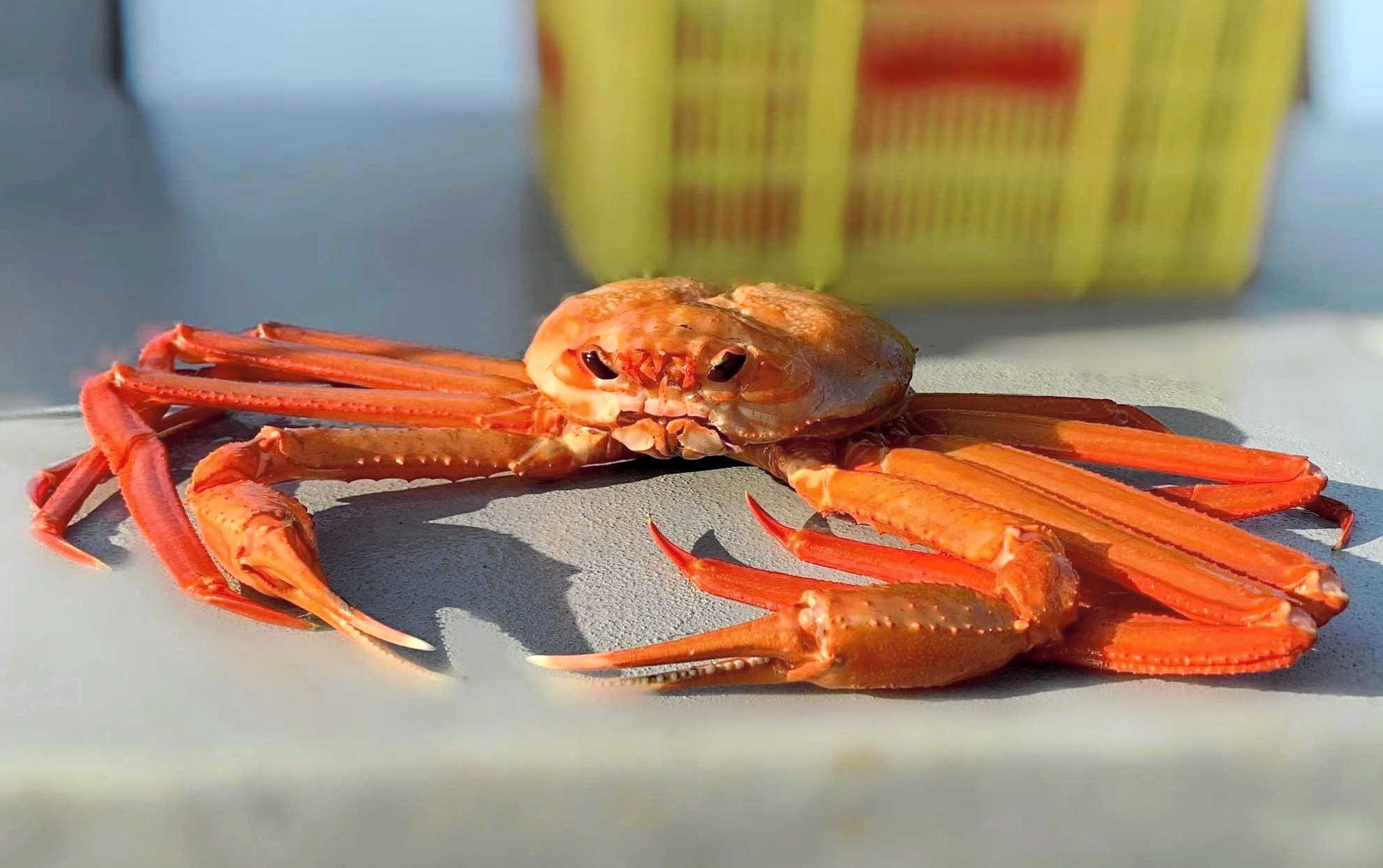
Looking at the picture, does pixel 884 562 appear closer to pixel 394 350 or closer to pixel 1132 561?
pixel 1132 561

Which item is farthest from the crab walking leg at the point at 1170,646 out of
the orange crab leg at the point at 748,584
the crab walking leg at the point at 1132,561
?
the orange crab leg at the point at 748,584

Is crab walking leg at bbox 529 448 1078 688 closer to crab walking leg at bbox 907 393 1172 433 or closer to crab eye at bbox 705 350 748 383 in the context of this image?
crab eye at bbox 705 350 748 383

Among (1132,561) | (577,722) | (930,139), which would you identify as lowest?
(577,722)

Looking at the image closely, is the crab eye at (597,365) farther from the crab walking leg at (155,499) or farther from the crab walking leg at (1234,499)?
the crab walking leg at (1234,499)

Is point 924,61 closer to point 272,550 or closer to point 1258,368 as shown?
point 1258,368

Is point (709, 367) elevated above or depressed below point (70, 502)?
above

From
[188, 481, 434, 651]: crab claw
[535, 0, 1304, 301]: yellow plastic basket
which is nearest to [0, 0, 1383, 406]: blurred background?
[535, 0, 1304, 301]: yellow plastic basket

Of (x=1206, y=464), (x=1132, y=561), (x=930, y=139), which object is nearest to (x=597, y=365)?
(x=1132, y=561)

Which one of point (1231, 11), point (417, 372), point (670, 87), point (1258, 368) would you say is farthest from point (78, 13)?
point (1258, 368)
